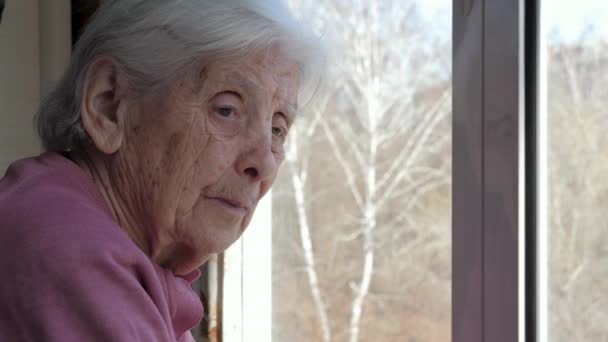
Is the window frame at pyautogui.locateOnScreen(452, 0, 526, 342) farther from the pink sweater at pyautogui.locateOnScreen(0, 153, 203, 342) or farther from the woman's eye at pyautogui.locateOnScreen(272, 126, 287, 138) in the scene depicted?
the pink sweater at pyautogui.locateOnScreen(0, 153, 203, 342)

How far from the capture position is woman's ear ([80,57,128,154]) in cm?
114

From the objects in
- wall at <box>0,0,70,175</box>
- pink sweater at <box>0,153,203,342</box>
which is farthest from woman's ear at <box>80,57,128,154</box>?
wall at <box>0,0,70,175</box>

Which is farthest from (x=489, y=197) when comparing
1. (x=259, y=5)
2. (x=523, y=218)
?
(x=259, y=5)

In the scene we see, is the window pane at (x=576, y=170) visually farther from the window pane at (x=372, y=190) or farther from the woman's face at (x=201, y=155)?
the woman's face at (x=201, y=155)

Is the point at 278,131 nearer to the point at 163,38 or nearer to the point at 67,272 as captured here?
the point at 163,38

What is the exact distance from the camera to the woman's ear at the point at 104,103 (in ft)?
3.73

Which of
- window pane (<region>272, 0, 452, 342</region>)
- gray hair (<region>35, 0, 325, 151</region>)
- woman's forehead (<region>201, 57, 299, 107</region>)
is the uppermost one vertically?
gray hair (<region>35, 0, 325, 151</region>)

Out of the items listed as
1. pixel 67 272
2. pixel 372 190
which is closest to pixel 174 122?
pixel 67 272

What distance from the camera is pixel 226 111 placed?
117 centimetres

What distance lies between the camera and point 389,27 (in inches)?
69.3

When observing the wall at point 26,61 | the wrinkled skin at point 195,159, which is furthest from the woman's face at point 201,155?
the wall at point 26,61

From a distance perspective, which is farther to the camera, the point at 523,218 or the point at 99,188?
the point at 523,218

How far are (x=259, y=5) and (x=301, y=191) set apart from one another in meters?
0.92

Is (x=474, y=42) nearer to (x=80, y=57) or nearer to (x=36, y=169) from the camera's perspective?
(x=80, y=57)
